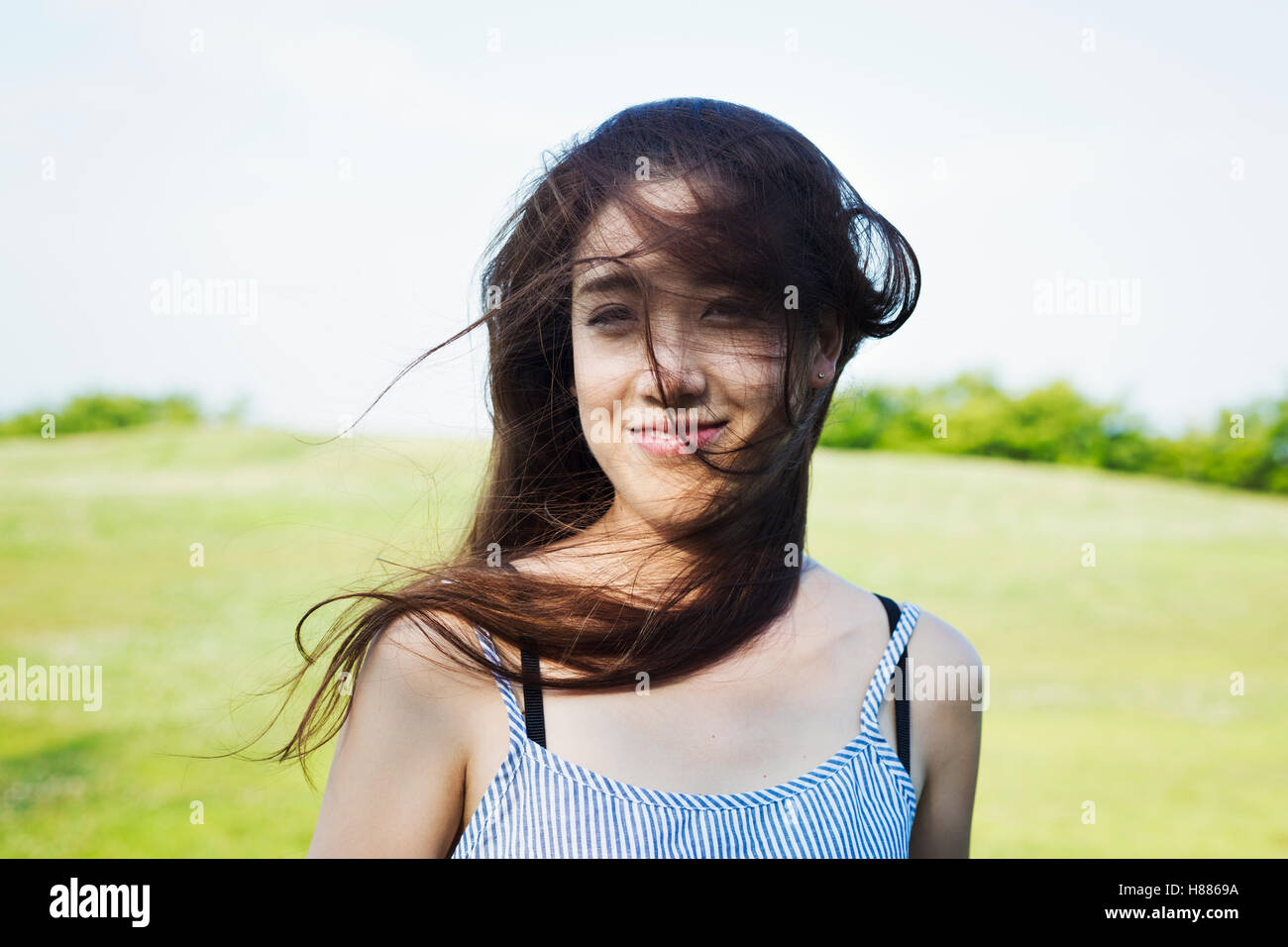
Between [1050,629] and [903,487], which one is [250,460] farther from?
[1050,629]

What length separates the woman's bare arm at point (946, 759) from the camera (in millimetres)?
2219

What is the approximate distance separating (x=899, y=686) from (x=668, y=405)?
2.68 feet

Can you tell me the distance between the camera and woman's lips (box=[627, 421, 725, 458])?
1.96 metres

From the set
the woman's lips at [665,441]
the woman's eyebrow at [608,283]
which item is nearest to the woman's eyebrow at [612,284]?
the woman's eyebrow at [608,283]

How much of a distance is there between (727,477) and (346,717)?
87cm

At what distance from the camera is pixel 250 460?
88.0 feet

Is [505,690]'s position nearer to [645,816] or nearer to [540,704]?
[540,704]

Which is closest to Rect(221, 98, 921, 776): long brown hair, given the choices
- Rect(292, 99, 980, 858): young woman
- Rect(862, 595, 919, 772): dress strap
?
Rect(292, 99, 980, 858): young woman

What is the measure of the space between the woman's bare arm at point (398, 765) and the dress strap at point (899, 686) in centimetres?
82

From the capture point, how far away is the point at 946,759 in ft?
7.35

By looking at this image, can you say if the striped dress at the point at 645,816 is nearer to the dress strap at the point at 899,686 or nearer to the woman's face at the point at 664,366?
the dress strap at the point at 899,686

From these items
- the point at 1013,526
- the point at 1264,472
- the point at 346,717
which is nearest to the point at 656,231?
the point at 346,717

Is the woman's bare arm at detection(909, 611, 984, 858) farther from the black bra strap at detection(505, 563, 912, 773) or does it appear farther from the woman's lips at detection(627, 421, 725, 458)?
the woman's lips at detection(627, 421, 725, 458)

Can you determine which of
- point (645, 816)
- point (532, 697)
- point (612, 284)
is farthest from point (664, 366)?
point (645, 816)
